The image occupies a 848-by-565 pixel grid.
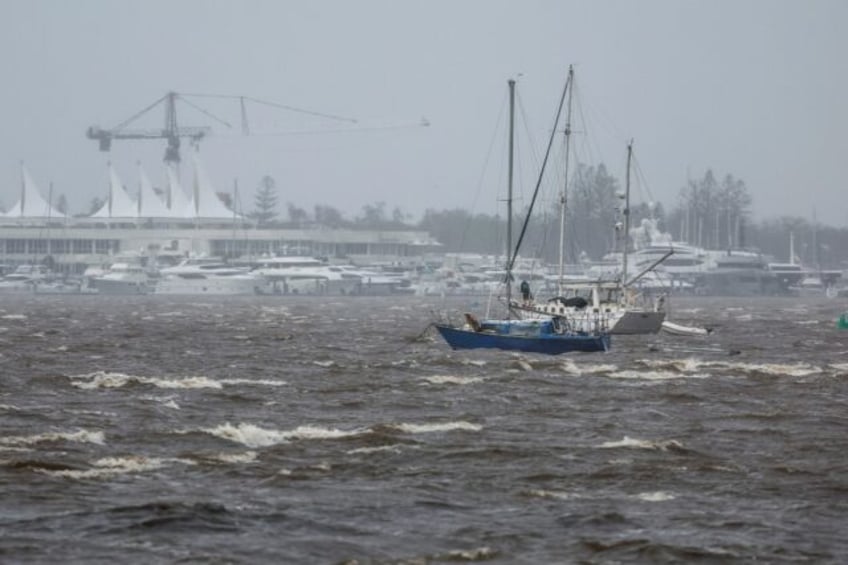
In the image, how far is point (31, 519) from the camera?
1175 inches

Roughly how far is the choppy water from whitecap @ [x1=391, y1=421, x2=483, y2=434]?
0.51ft

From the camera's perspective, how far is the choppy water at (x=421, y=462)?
93.5 feet

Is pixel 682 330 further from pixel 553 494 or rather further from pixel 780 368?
pixel 553 494

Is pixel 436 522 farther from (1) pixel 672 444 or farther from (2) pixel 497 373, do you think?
(2) pixel 497 373

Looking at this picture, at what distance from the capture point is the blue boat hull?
260ft

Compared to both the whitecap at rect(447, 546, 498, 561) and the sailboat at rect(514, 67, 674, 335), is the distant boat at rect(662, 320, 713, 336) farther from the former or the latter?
the whitecap at rect(447, 546, 498, 561)

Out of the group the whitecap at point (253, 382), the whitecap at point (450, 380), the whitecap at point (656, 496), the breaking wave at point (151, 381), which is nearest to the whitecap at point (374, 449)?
the whitecap at point (656, 496)

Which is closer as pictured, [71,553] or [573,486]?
[71,553]

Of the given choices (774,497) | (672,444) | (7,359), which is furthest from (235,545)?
(7,359)

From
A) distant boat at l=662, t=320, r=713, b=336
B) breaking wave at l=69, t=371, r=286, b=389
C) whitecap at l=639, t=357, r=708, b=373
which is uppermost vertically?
breaking wave at l=69, t=371, r=286, b=389

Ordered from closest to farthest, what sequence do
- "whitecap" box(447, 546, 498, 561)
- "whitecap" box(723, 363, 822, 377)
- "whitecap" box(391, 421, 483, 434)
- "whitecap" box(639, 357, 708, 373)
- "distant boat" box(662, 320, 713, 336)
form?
"whitecap" box(447, 546, 498, 561) < "whitecap" box(391, 421, 483, 434) < "whitecap" box(723, 363, 822, 377) < "whitecap" box(639, 357, 708, 373) < "distant boat" box(662, 320, 713, 336)

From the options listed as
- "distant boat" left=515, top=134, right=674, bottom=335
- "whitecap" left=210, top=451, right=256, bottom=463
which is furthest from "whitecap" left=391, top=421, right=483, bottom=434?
"distant boat" left=515, top=134, right=674, bottom=335

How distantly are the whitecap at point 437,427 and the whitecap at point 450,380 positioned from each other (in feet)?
51.1

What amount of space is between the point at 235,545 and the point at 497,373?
3901 centimetres
